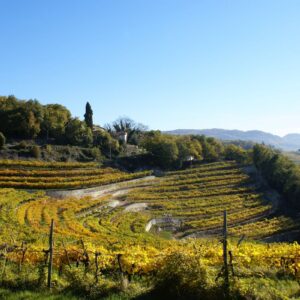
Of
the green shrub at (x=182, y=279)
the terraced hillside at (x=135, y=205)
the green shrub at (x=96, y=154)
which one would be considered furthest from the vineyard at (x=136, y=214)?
the green shrub at (x=96, y=154)

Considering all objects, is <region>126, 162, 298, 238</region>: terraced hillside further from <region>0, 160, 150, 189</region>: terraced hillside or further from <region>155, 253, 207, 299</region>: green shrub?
<region>155, 253, 207, 299</region>: green shrub

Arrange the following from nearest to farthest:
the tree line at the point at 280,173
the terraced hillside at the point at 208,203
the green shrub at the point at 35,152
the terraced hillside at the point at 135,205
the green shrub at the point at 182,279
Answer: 1. the green shrub at the point at 182,279
2. the terraced hillside at the point at 135,205
3. the terraced hillside at the point at 208,203
4. the green shrub at the point at 35,152
5. the tree line at the point at 280,173

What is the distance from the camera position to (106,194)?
5272 cm

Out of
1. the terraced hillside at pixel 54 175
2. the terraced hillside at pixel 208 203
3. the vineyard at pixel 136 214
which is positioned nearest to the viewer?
the vineyard at pixel 136 214

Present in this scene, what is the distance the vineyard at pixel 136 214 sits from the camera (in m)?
14.2

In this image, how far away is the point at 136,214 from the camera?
46.2 metres

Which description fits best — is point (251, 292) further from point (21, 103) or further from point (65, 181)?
point (21, 103)

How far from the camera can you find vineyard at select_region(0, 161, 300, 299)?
14.2 m

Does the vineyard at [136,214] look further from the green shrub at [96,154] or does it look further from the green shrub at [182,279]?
the green shrub at [96,154]

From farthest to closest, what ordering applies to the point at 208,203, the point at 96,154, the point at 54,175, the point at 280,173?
1. the point at 280,173
2. the point at 96,154
3. the point at 208,203
4. the point at 54,175

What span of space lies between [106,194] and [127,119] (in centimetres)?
6914

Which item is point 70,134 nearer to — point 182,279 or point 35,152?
point 35,152

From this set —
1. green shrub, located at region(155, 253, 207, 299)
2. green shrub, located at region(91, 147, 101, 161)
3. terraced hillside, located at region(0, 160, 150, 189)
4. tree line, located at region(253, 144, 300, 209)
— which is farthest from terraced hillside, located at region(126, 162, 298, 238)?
green shrub, located at region(155, 253, 207, 299)

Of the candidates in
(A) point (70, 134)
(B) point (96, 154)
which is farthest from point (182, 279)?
(A) point (70, 134)
